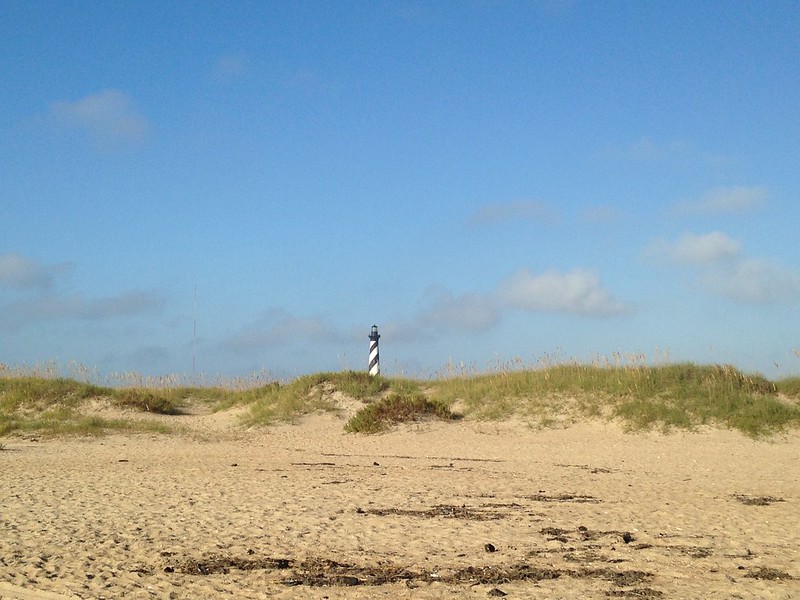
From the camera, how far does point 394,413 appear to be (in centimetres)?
1912

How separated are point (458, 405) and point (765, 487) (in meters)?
9.81

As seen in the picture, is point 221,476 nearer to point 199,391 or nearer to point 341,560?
point 341,560

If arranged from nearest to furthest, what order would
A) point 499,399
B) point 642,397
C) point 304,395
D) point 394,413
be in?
point 642,397 → point 394,413 → point 499,399 → point 304,395

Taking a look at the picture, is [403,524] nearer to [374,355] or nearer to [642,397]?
[642,397]

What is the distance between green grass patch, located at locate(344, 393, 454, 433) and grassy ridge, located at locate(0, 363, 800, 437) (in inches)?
1.0

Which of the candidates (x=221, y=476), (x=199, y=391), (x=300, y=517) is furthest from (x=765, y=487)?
(x=199, y=391)

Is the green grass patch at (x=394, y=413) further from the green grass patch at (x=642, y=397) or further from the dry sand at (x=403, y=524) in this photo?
the dry sand at (x=403, y=524)

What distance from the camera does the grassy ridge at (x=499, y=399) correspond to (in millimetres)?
17578

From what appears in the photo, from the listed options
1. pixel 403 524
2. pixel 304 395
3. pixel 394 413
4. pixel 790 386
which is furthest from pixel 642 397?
pixel 403 524

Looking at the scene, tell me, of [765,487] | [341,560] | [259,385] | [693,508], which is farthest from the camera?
[259,385]

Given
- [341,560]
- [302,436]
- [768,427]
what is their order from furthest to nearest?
[302,436]
[768,427]
[341,560]

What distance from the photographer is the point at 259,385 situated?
25016mm

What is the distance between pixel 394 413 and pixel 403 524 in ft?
35.8

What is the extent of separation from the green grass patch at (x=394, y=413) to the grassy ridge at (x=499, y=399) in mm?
27
